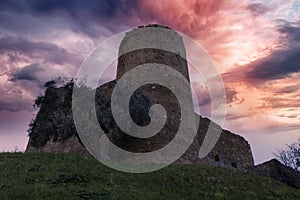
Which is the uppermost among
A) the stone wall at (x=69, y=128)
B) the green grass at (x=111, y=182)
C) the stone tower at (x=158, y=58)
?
the stone tower at (x=158, y=58)

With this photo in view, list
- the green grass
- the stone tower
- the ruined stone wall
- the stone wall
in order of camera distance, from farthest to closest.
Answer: the stone tower < the ruined stone wall < the stone wall < the green grass

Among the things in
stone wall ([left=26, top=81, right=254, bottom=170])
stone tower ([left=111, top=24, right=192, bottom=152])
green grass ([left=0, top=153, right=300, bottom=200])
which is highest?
stone tower ([left=111, top=24, right=192, bottom=152])

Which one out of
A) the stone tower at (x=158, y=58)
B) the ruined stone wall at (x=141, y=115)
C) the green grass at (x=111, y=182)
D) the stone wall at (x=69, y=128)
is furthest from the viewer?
the stone tower at (x=158, y=58)

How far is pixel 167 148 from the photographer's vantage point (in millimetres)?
43906

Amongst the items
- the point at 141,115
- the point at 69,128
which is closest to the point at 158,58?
the point at 141,115

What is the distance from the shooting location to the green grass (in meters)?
18.9

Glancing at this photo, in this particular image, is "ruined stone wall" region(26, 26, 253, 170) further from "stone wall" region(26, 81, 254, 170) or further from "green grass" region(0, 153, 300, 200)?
"green grass" region(0, 153, 300, 200)

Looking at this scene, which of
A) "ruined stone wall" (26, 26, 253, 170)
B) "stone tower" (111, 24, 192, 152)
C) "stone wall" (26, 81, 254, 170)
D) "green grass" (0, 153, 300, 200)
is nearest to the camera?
"green grass" (0, 153, 300, 200)

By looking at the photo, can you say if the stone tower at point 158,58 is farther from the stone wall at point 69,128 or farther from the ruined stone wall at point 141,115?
the stone wall at point 69,128

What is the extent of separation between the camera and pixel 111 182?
21312 millimetres

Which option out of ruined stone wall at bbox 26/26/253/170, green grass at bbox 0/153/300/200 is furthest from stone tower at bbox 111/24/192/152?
green grass at bbox 0/153/300/200

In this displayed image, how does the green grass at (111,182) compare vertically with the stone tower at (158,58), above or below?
below

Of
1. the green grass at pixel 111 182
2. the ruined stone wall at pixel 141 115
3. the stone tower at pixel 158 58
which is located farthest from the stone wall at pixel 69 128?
the green grass at pixel 111 182

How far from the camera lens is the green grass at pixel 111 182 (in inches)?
746
